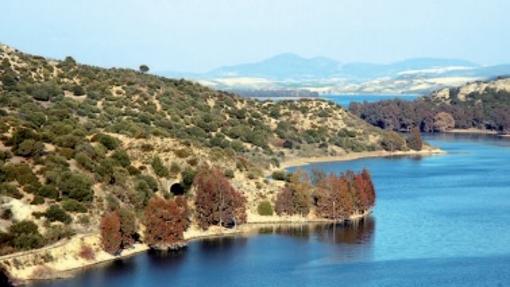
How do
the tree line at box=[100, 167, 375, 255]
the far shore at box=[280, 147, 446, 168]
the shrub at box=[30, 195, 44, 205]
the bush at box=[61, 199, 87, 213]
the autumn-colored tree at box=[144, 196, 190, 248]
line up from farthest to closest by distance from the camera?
the far shore at box=[280, 147, 446, 168] → the autumn-colored tree at box=[144, 196, 190, 248] → the tree line at box=[100, 167, 375, 255] → the bush at box=[61, 199, 87, 213] → the shrub at box=[30, 195, 44, 205]

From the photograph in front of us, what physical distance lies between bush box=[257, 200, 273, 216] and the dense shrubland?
0.68ft

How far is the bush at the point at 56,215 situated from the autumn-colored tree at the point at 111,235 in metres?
3.31

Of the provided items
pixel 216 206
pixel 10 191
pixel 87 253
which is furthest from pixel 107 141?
pixel 87 253

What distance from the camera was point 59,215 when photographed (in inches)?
2790

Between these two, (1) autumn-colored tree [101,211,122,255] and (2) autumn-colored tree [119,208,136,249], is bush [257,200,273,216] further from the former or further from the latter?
(1) autumn-colored tree [101,211,122,255]

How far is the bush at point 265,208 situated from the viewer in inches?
3423

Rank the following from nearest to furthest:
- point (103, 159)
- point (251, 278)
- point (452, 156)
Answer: point (251, 278) < point (103, 159) < point (452, 156)

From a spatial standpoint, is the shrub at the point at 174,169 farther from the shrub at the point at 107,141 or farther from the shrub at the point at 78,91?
the shrub at the point at 78,91

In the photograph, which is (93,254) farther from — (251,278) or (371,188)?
(371,188)

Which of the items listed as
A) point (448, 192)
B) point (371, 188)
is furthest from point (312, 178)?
point (448, 192)

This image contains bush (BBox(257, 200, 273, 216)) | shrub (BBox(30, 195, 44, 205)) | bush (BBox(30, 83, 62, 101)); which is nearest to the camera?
shrub (BBox(30, 195, 44, 205))

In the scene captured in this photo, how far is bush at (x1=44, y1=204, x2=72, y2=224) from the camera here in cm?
7069

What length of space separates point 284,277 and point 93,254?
1628cm

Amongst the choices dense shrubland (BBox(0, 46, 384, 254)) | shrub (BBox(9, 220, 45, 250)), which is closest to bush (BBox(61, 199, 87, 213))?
dense shrubland (BBox(0, 46, 384, 254))
